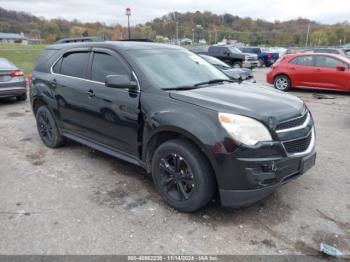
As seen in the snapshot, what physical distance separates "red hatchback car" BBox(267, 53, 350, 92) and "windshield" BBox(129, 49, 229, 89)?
8264 mm

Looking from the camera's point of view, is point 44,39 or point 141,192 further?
point 44,39

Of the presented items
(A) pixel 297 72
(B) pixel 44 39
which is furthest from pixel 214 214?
(B) pixel 44 39

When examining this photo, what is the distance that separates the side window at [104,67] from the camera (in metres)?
3.87

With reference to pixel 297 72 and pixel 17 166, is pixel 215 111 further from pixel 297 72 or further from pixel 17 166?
pixel 297 72

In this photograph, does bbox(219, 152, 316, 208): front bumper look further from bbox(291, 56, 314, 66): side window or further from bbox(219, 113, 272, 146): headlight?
bbox(291, 56, 314, 66): side window

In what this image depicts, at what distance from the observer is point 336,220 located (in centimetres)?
316

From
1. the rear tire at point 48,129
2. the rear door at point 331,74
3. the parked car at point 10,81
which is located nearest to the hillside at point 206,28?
the rear door at point 331,74

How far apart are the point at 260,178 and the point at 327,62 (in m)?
10.1

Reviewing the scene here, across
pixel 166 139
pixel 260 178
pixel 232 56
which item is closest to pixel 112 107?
pixel 166 139

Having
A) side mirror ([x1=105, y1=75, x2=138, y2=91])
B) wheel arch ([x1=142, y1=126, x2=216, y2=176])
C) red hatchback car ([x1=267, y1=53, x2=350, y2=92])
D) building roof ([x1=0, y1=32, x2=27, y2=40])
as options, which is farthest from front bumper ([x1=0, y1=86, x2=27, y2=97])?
building roof ([x1=0, y1=32, x2=27, y2=40])

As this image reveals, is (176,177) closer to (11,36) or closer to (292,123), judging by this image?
(292,123)

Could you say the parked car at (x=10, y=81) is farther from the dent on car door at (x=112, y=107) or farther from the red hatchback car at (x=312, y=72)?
the red hatchback car at (x=312, y=72)

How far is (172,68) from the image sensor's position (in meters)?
3.93

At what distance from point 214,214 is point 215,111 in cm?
113
